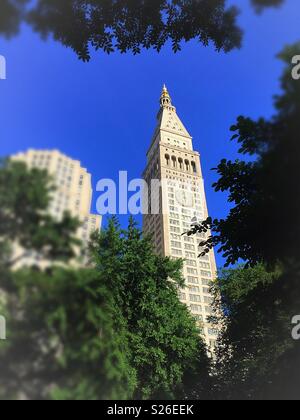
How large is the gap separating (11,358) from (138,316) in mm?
11601

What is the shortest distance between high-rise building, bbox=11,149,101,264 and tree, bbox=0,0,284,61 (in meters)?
2.76

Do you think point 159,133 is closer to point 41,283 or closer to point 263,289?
point 263,289

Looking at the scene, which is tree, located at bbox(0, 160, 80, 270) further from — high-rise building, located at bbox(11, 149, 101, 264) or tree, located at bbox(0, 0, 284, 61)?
tree, located at bbox(0, 0, 284, 61)

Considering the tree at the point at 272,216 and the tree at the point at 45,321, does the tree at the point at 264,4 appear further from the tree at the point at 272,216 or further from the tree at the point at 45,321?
the tree at the point at 45,321

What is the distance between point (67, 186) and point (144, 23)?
4556 millimetres

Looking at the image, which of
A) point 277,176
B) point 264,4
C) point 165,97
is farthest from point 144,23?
point 165,97

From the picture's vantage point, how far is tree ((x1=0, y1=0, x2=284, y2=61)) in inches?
242

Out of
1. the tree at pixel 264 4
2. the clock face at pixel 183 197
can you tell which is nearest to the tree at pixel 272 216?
the tree at pixel 264 4

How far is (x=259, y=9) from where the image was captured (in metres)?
5.89

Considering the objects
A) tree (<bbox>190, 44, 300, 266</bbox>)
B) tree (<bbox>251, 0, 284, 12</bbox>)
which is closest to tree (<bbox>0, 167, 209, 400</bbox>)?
tree (<bbox>190, 44, 300, 266</bbox>)

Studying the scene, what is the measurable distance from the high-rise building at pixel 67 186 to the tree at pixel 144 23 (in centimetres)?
276

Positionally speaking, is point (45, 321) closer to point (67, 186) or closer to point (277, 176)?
point (67, 186)

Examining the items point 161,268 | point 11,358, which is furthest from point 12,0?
point 161,268

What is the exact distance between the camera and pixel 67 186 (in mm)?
3586
